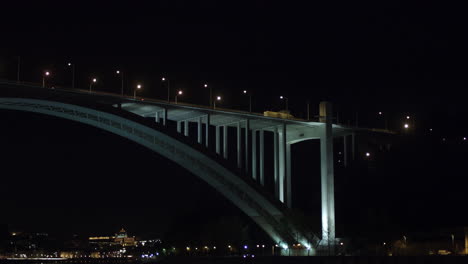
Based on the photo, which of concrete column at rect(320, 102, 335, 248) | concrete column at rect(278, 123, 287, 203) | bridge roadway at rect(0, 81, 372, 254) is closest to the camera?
bridge roadway at rect(0, 81, 372, 254)

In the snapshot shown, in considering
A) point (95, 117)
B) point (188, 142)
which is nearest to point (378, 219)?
point (188, 142)

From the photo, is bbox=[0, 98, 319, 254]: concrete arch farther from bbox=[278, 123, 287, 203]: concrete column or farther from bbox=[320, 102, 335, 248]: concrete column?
bbox=[278, 123, 287, 203]: concrete column

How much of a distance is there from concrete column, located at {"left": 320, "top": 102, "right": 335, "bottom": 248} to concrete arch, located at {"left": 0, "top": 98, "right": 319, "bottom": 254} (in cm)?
146

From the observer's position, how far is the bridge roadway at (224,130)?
153 ft

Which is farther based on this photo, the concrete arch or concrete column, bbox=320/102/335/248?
concrete column, bbox=320/102/335/248

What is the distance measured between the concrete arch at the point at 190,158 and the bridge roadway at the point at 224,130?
0.24 ft

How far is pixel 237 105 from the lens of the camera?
5688 centimetres

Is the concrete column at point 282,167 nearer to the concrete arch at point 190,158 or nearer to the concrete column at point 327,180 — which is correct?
the concrete arch at point 190,158

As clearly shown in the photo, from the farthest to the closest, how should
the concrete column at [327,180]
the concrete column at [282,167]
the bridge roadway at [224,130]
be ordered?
the concrete column at [327,180] < the concrete column at [282,167] < the bridge roadway at [224,130]

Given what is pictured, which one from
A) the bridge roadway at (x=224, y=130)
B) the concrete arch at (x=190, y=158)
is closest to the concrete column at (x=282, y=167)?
the bridge roadway at (x=224, y=130)

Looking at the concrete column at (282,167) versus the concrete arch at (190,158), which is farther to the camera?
the concrete column at (282,167)

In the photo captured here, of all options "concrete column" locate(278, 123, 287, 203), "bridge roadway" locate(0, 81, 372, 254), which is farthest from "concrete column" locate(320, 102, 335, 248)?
"concrete column" locate(278, 123, 287, 203)

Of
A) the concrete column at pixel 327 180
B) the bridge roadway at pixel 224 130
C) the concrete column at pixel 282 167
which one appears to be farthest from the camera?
the concrete column at pixel 327 180

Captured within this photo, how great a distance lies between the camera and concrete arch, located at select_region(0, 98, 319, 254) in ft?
157
